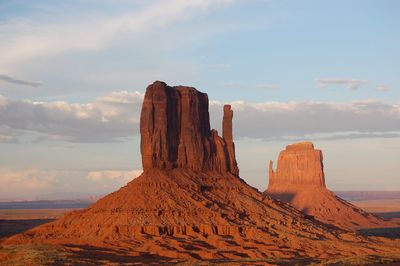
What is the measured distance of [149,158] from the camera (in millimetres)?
104500

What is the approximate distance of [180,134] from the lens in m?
109

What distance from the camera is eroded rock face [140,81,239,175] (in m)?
106

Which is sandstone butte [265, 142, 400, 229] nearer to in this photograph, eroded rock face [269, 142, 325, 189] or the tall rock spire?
eroded rock face [269, 142, 325, 189]

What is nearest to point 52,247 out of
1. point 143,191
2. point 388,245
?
point 143,191

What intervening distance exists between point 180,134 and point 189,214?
664 inches

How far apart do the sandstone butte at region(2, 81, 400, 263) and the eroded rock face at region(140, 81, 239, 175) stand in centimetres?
14

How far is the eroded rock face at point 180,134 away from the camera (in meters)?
106

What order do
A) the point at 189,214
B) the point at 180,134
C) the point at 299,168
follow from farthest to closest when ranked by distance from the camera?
the point at 299,168 < the point at 180,134 < the point at 189,214

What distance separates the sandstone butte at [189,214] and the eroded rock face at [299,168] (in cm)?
7686

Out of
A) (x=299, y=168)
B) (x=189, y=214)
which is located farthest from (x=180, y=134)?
(x=299, y=168)

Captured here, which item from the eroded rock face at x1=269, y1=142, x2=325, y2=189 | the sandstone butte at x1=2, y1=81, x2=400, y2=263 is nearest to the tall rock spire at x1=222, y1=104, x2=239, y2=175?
the sandstone butte at x1=2, y1=81, x2=400, y2=263

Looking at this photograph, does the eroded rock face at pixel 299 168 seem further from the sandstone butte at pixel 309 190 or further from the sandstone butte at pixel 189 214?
the sandstone butte at pixel 189 214

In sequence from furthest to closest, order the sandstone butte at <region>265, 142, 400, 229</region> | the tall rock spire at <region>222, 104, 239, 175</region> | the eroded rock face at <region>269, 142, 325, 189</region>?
1. the eroded rock face at <region>269, 142, 325, 189</region>
2. the sandstone butte at <region>265, 142, 400, 229</region>
3. the tall rock spire at <region>222, 104, 239, 175</region>

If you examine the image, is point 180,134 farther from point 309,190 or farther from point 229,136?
point 309,190
